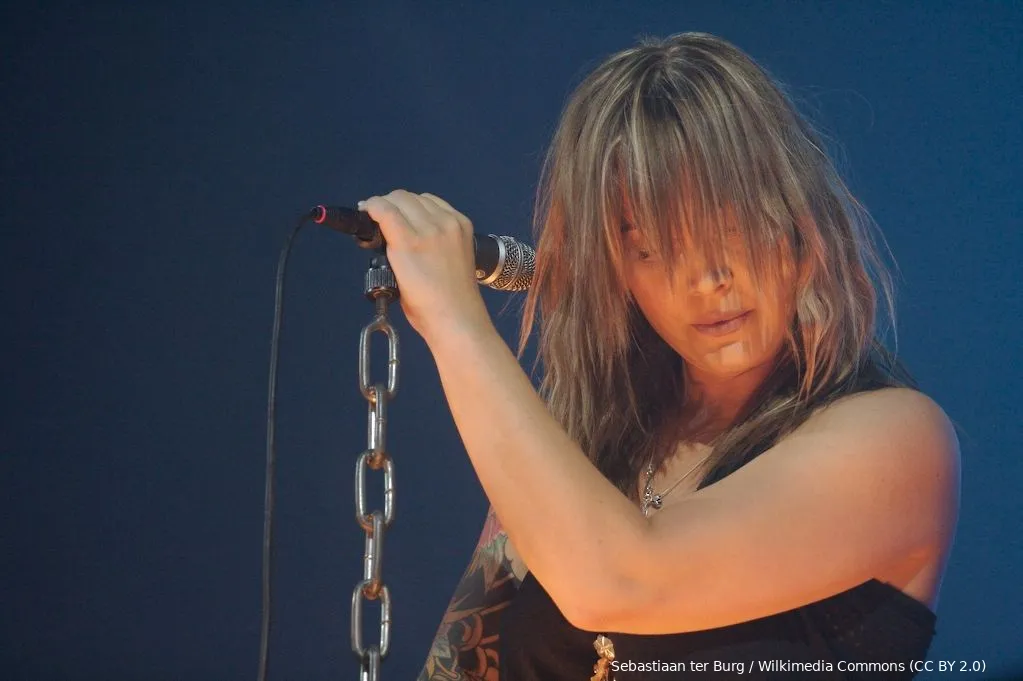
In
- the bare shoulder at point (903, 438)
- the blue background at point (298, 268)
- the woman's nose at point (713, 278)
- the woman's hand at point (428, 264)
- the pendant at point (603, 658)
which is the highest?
the blue background at point (298, 268)

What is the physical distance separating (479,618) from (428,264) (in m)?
0.54

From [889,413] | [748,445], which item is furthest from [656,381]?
[889,413]

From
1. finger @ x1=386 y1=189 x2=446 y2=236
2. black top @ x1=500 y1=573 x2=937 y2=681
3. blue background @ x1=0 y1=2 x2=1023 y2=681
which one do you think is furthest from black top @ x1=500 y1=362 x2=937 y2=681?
blue background @ x1=0 y1=2 x2=1023 y2=681

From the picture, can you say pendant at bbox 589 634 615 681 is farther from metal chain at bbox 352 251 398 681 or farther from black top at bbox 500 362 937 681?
metal chain at bbox 352 251 398 681

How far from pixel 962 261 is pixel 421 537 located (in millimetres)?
1197

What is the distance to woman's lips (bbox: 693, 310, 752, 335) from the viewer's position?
102cm

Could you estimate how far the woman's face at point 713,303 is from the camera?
39.1 inches

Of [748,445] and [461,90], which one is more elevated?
[461,90]

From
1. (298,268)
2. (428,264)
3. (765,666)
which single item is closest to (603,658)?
(765,666)

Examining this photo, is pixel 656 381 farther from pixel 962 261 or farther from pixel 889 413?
pixel 962 261

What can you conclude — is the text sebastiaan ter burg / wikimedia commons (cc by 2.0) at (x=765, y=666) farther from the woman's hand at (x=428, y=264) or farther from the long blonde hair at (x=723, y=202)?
the woman's hand at (x=428, y=264)

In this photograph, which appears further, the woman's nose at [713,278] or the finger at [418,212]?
the woman's nose at [713,278]

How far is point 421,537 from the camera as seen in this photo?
214 centimetres

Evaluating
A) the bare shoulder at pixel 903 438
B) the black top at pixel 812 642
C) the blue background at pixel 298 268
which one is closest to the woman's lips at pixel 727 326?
the bare shoulder at pixel 903 438
